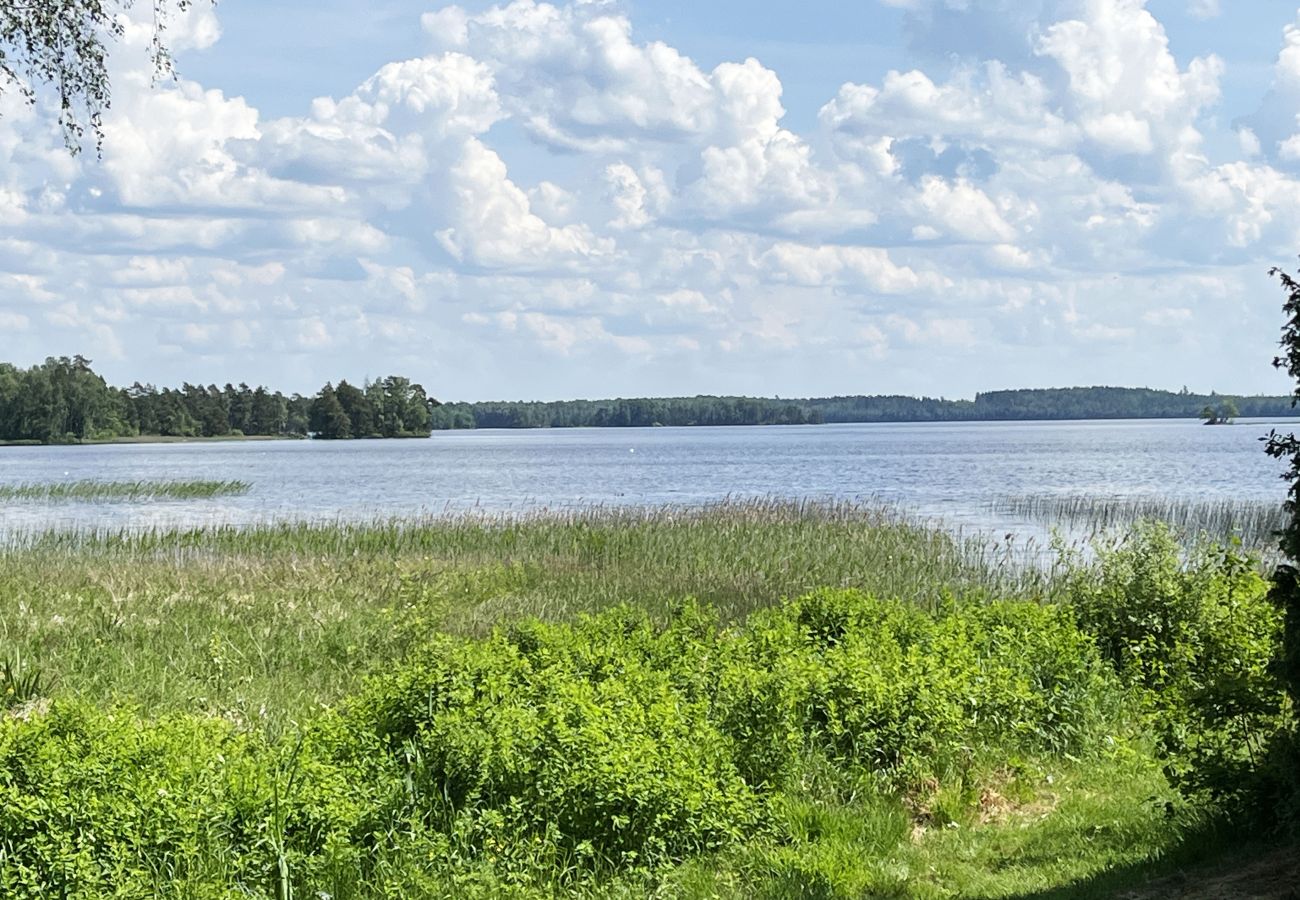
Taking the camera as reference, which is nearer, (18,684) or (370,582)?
(18,684)

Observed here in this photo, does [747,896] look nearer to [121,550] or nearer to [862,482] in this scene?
[121,550]

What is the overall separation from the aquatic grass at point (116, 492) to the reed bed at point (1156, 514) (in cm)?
3103

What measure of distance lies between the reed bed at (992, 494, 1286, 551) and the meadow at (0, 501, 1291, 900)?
1817cm

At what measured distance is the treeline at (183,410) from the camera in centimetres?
13412

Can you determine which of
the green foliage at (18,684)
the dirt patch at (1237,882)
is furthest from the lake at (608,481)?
the dirt patch at (1237,882)

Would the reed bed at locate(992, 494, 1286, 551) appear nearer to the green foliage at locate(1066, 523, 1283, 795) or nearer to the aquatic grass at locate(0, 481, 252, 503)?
the green foliage at locate(1066, 523, 1283, 795)

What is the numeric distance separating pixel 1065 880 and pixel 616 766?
2540mm

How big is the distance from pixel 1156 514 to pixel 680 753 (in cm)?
2860

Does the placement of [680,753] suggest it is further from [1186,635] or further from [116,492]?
[116,492]

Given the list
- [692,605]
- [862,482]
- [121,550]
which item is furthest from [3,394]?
[692,605]

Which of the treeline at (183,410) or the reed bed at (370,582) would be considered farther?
the treeline at (183,410)

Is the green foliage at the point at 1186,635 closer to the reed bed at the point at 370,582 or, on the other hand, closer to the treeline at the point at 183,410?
the reed bed at the point at 370,582

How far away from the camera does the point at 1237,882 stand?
6.26 meters

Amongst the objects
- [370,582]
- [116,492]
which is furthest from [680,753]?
[116,492]
